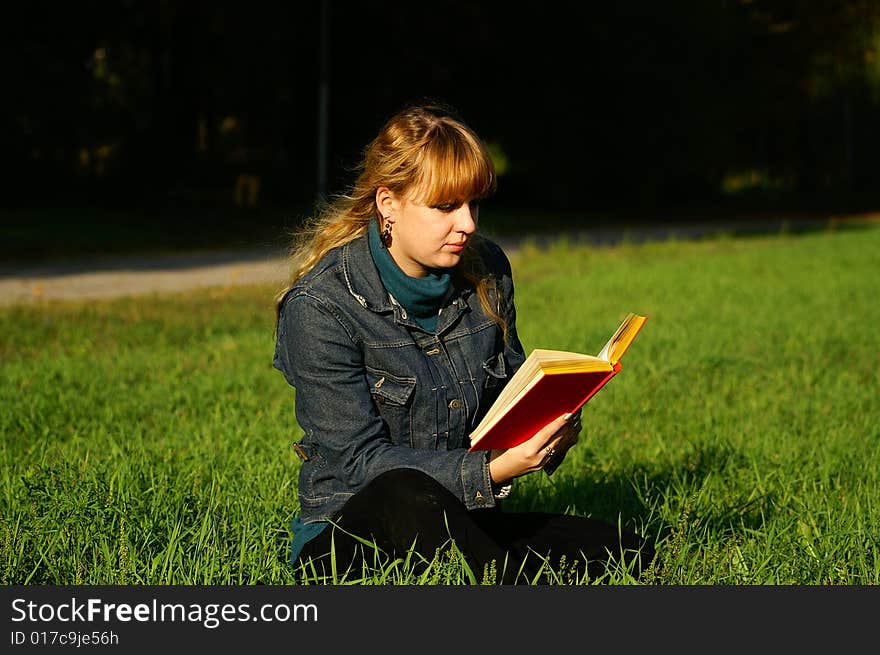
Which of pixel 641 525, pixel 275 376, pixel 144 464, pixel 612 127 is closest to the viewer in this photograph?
pixel 641 525

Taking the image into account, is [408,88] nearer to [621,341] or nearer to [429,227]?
[429,227]

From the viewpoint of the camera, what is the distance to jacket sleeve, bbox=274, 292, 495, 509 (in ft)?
10.1

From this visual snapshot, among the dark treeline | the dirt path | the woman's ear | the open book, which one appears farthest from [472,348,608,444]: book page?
the dark treeline

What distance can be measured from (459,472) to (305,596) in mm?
575

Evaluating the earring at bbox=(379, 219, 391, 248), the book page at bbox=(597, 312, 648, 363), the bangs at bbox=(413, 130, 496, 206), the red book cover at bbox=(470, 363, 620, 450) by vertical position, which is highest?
the bangs at bbox=(413, 130, 496, 206)

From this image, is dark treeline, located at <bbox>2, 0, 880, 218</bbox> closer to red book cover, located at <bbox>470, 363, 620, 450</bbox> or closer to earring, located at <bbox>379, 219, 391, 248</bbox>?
earring, located at <bbox>379, 219, 391, 248</bbox>

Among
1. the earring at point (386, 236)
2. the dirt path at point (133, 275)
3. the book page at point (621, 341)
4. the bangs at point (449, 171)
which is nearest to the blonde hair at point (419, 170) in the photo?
the bangs at point (449, 171)

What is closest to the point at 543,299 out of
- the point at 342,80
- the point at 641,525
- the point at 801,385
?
the point at 801,385

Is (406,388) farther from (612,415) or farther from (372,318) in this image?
(612,415)

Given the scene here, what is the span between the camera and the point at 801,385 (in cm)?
682

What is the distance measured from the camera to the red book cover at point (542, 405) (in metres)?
2.63

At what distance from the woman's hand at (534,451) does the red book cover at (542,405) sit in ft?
0.06

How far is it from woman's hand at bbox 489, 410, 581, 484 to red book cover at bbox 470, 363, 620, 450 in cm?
2

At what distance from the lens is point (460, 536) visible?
3016mm
